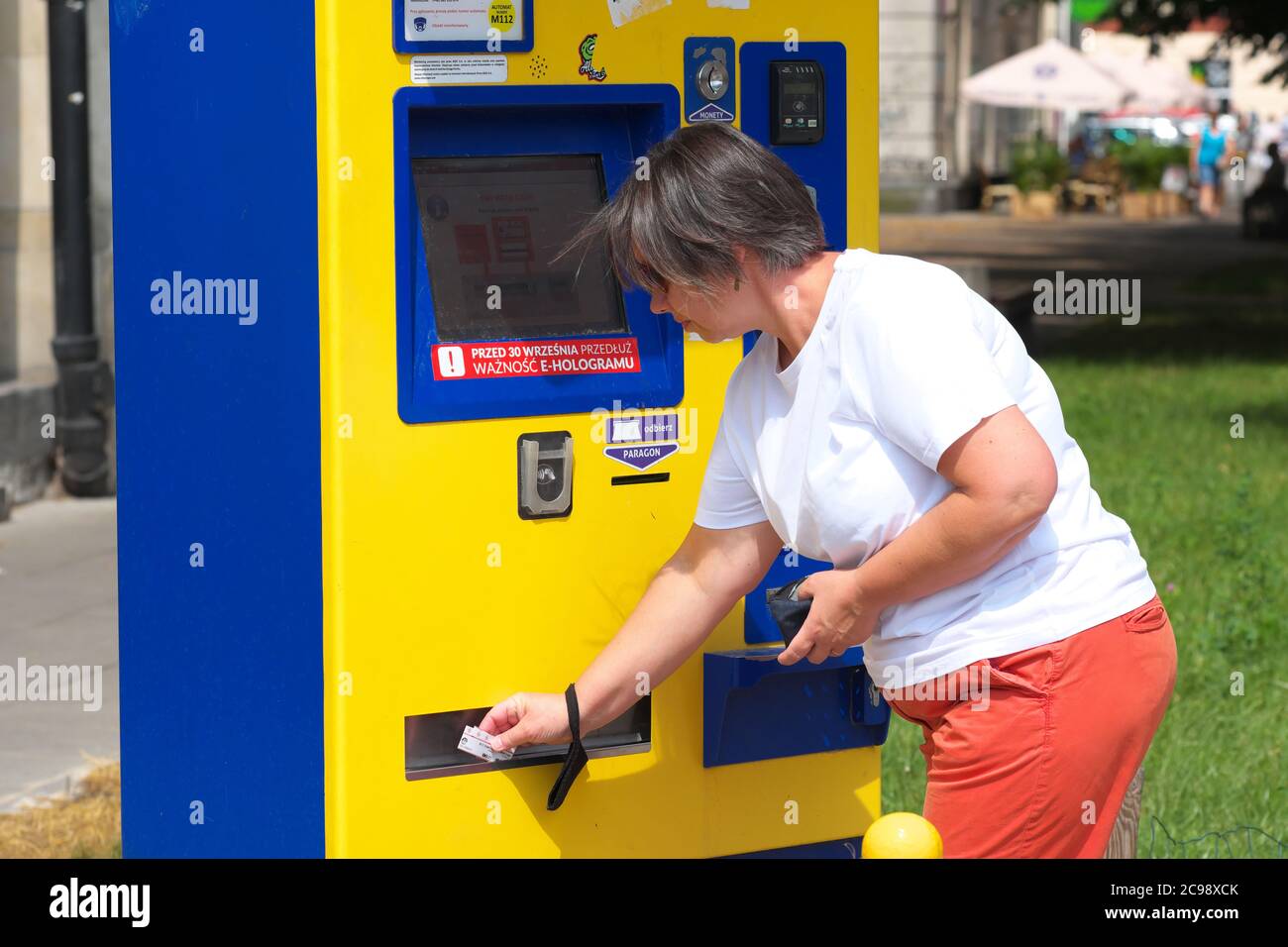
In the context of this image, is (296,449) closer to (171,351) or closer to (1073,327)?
(171,351)

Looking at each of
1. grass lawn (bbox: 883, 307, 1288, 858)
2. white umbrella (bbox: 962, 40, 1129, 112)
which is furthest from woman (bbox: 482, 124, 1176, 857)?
white umbrella (bbox: 962, 40, 1129, 112)

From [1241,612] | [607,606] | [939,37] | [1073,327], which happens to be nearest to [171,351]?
[607,606]

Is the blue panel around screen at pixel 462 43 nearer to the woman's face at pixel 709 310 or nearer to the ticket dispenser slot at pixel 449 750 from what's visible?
the woman's face at pixel 709 310

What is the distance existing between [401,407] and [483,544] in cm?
28

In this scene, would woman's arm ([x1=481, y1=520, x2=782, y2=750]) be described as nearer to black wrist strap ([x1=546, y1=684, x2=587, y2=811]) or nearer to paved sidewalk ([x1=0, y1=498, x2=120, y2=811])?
black wrist strap ([x1=546, y1=684, x2=587, y2=811])

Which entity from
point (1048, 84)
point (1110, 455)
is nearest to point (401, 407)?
point (1110, 455)

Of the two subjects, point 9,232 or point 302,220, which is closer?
point 302,220

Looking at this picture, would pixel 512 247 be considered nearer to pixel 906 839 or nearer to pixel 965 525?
pixel 965 525

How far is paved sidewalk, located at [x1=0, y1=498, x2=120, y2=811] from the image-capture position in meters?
4.75

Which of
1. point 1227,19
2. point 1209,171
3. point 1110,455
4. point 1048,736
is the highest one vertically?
point 1227,19

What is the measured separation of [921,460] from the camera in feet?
7.93

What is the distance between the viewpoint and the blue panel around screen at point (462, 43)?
9.28ft
